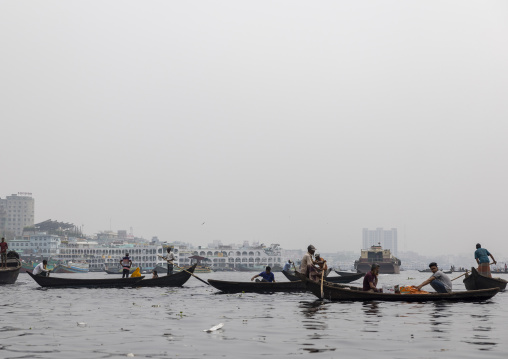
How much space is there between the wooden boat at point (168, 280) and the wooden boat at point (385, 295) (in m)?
13.7

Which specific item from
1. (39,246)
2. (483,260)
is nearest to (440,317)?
(483,260)

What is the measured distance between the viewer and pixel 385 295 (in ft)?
63.9

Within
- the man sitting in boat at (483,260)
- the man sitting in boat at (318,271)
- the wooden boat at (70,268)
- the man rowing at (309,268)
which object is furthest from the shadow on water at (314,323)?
the wooden boat at (70,268)

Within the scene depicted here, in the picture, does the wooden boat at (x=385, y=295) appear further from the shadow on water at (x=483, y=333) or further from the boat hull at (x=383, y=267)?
the boat hull at (x=383, y=267)

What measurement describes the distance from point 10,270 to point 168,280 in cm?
1333

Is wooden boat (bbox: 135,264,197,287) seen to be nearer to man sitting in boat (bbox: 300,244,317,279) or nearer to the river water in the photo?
man sitting in boat (bbox: 300,244,317,279)

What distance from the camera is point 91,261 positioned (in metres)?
180

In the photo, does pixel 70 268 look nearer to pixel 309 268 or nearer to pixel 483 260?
pixel 483 260

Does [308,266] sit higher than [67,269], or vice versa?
[308,266]

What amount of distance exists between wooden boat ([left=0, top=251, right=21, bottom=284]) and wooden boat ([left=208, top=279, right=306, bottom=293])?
63.3ft

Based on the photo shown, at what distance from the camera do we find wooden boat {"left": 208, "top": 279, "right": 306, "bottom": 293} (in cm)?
2762

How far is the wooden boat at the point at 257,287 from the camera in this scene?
90.6ft

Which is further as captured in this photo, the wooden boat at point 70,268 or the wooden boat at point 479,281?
the wooden boat at point 70,268

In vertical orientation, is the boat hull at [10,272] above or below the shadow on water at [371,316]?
below
